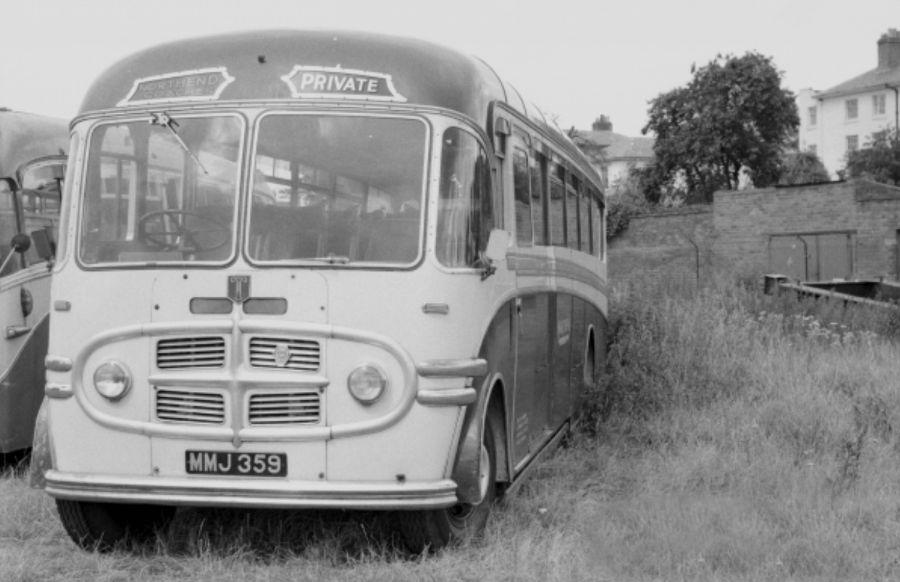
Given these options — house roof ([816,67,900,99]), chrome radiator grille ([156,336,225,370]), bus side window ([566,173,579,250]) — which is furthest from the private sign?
house roof ([816,67,900,99])

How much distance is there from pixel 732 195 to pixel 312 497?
3397cm

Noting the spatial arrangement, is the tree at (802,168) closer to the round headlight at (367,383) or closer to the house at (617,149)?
the house at (617,149)

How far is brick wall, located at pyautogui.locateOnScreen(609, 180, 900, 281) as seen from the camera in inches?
1421

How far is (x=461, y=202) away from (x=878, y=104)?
3347 inches

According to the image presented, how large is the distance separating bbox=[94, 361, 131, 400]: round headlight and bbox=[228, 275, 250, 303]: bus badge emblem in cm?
67

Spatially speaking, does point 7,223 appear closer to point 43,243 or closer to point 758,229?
point 43,243

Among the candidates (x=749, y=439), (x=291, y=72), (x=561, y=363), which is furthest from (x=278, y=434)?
(x=749, y=439)

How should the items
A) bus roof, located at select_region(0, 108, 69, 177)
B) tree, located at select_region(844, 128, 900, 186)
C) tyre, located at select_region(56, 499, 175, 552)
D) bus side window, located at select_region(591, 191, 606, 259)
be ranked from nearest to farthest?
1. tyre, located at select_region(56, 499, 175, 552)
2. bus roof, located at select_region(0, 108, 69, 177)
3. bus side window, located at select_region(591, 191, 606, 259)
4. tree, located at select_region(844, 128, 900, 186)

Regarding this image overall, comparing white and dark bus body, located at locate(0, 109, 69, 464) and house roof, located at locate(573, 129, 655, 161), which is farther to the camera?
house roof, located at locate(573, 129, 655, 161)

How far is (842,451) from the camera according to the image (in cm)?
925

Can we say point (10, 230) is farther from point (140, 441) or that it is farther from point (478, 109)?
point (478, 109)

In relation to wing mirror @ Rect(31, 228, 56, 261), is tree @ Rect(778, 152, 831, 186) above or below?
above

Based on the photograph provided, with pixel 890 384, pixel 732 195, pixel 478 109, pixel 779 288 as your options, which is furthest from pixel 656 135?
pixel 478 109

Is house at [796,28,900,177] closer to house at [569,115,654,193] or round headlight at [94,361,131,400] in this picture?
house at [569,115,654,193]
